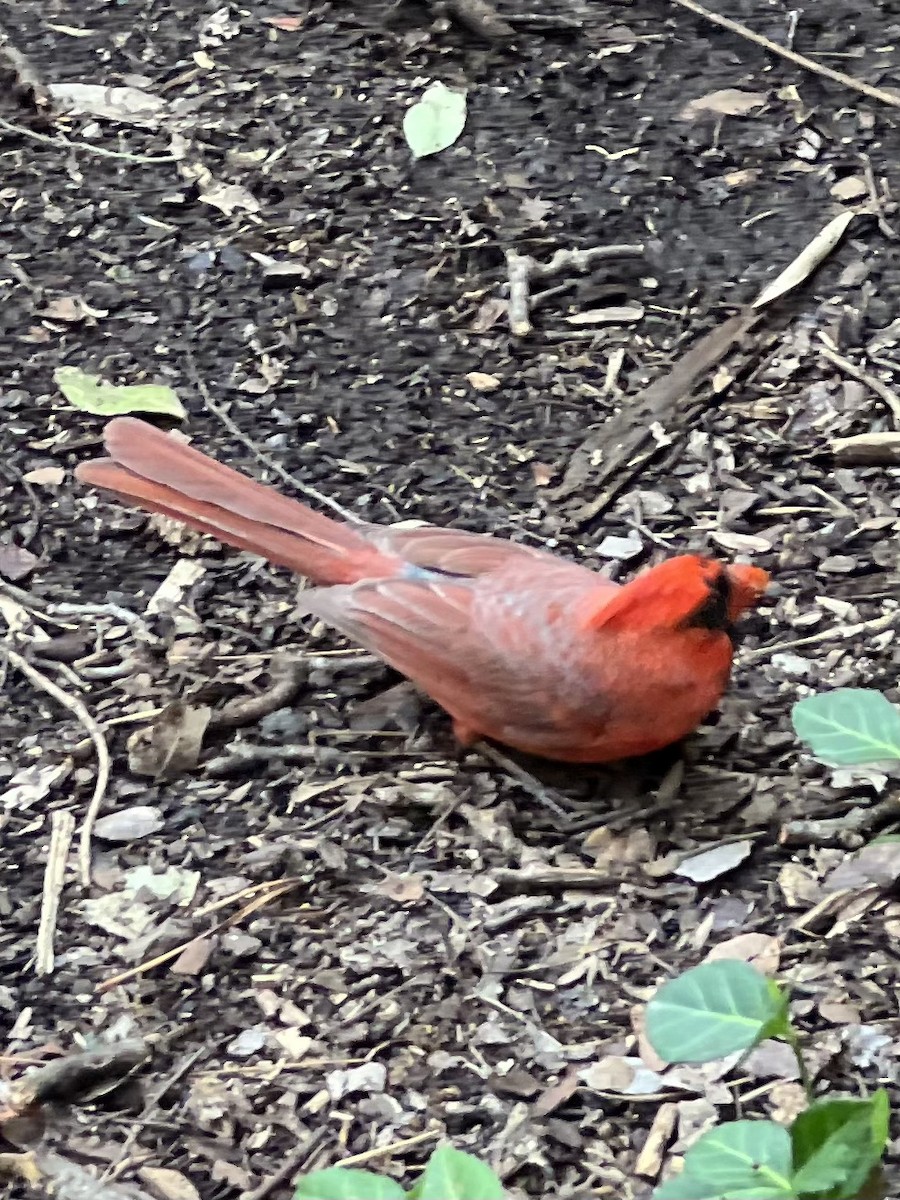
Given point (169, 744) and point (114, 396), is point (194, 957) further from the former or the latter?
point (114, 396)

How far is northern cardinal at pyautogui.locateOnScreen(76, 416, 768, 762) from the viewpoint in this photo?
2.83 meters

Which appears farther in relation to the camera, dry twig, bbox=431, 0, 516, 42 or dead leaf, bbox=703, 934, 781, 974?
dry twig, bbox=431, 0, 516, 42

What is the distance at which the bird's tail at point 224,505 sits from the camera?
3129 mm

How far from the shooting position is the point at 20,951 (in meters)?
2.72

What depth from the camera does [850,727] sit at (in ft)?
7.17

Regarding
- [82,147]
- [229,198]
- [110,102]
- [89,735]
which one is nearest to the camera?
[89,735]

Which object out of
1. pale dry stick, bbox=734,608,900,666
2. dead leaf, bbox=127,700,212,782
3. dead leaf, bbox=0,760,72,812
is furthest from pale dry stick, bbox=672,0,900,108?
dead leaf, bbox=0,760,72,812

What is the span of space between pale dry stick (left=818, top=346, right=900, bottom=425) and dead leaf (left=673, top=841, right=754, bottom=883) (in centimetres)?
131

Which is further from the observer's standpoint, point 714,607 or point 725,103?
point 725,103

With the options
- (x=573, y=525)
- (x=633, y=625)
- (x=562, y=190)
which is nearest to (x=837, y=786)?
(x=633, y=625)

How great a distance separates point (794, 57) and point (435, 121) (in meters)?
1.09

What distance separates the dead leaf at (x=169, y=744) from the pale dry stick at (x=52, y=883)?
184mm

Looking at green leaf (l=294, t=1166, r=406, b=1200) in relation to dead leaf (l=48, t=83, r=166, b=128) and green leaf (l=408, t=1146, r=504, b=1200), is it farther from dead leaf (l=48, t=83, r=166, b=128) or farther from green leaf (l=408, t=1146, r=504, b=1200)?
dead leaf (l=48, t=83, r=166, b=128)

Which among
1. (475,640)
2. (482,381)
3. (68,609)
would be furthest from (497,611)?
(68,609)
